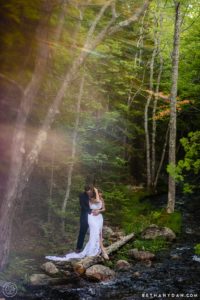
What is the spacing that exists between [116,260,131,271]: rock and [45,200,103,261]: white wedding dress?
67 cm

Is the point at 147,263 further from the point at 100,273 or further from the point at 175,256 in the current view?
the point at 100,273

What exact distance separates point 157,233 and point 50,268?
6.22 metres

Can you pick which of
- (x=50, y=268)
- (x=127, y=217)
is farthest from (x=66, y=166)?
(x=50, y=268)

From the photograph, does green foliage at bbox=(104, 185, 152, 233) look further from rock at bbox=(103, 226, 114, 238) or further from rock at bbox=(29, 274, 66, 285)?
rock at bbox=(29, 274, 66, 285)

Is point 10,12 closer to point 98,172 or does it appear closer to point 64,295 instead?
point 64,295

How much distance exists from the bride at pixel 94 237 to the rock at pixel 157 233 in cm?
389

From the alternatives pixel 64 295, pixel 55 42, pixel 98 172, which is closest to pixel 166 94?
pixel 98 172

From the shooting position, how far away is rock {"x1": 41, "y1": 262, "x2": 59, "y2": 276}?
9.28m

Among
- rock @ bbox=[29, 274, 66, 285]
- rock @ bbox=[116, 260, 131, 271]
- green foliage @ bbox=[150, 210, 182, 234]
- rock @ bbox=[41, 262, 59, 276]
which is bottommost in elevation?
rock @ bbox=[29, 274, 66, 285]

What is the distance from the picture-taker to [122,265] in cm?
1039

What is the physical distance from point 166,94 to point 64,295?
20461mm

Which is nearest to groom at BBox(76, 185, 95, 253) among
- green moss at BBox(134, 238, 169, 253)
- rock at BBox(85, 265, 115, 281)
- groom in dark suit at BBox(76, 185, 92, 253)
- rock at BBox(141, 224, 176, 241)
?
groom in dark suit at BBox(76, 185, 92, 253)

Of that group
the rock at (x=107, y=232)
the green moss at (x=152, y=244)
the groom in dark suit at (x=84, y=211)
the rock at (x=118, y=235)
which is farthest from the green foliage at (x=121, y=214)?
the groom in dark suit at (x=84, y=211)

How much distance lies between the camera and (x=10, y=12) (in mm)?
6340
